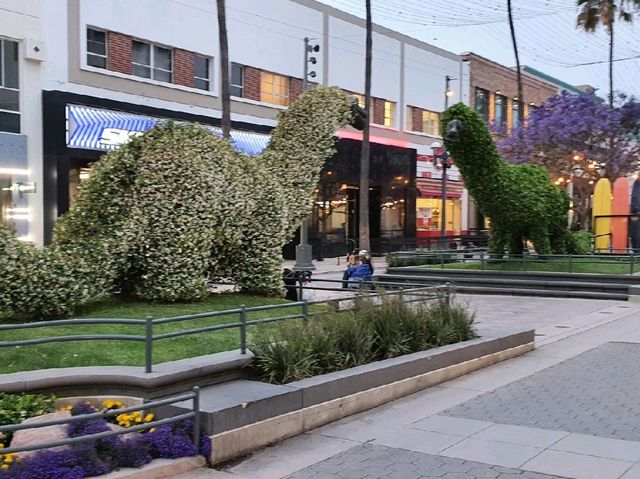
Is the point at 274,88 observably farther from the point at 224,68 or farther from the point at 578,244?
the point at 578,244

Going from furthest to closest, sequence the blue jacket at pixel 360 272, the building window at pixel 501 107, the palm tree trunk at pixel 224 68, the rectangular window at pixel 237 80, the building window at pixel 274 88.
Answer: the building window at pixel 501 107 → the building window at pixel 274 88 → the rectangular window at pixel 237 80 → the palm tree trunk at pixel 224 68 → the blue jacket at pixel 360 272

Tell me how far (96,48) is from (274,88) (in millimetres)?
9878

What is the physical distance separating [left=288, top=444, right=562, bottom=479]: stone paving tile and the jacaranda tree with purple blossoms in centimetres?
3149

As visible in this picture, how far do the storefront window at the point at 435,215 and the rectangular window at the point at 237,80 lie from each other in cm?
1599

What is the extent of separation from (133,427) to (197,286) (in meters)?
4.54

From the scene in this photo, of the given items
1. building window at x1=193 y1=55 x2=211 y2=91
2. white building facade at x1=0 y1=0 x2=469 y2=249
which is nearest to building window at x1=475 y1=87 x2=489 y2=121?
white building facade at x1=0 y1=0 x2=469 y2=249

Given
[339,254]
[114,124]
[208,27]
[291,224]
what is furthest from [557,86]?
[291,224]

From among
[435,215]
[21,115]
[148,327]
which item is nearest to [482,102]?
[435,215]

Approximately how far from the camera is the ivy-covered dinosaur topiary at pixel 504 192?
18.5m

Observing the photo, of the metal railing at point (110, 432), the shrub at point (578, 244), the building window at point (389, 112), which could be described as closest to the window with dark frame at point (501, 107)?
the building window at point (389, 112)

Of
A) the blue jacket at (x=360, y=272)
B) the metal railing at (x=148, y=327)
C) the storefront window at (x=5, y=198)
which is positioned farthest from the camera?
the storefront window at (x=5, y=198)

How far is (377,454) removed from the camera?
5930 mm

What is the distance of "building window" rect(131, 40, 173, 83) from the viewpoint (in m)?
26.2

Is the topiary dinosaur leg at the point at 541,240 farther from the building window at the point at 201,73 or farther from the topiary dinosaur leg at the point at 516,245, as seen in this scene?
the building window at the point at 201,73
